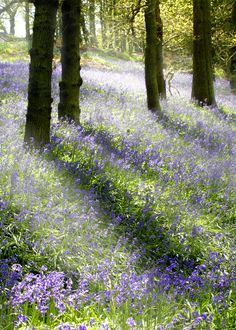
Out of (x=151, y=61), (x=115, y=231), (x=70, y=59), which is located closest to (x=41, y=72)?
(x=70, y=59)

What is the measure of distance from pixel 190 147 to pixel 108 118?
6.45 feet

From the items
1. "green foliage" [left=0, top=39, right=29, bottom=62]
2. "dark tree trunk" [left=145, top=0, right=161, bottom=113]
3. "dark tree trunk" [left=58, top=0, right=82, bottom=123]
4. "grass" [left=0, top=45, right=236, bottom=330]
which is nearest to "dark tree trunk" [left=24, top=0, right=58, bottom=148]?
"grass" [left=0, top=45, right=236, bottom=330]

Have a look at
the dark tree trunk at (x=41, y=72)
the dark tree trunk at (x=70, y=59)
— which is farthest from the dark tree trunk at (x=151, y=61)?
the dark tree trunk at (x=41, y=72)

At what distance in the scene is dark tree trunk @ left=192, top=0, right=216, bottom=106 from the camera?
49.3 feet

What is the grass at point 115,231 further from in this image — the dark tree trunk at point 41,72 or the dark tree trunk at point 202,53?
the dark tree trunk at point 202,53

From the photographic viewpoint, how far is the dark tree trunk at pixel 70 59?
812 centimetres

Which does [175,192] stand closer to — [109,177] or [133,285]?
[109,177]

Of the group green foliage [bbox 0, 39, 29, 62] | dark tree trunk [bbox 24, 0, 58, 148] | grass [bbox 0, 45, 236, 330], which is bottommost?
grass [bbox 0, 45, 236, 330]

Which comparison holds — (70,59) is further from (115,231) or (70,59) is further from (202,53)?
(202,53)

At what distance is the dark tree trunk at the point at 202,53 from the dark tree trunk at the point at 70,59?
7706 millimetres

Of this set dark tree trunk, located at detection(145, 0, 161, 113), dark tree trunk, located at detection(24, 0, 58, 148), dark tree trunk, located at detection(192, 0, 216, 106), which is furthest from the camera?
dark tree trunk, located at detection(192, 0, 216, 106)

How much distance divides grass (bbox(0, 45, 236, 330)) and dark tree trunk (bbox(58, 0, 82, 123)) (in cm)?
45

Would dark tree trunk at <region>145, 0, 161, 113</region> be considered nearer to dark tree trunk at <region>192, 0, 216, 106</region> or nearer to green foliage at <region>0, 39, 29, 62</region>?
dark tree trunk at <region>192, 0, 216, 106</region>

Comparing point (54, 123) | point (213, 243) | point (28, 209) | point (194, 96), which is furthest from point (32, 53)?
point (194, 96)
